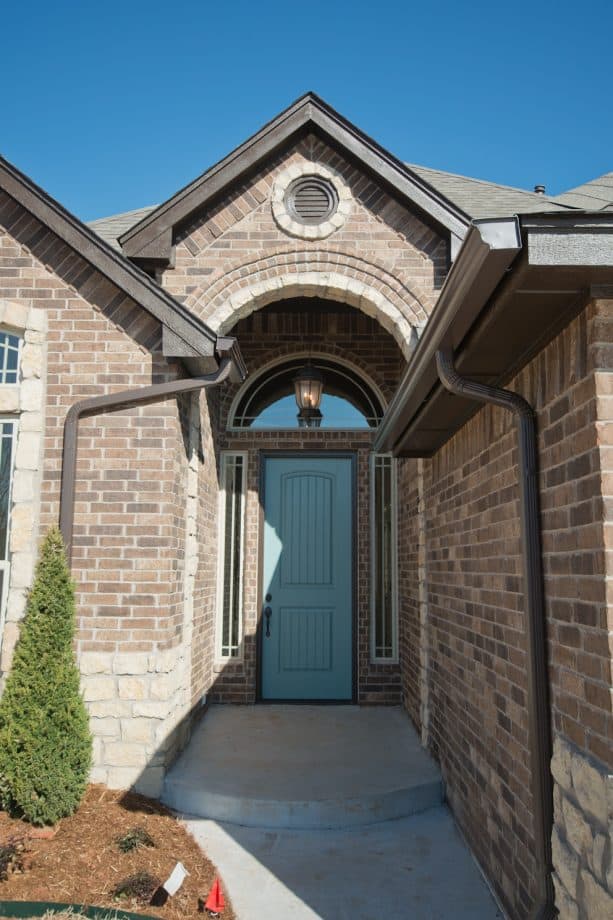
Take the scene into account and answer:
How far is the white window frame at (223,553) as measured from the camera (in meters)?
7.32

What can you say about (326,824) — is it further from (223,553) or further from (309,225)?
(309,225)

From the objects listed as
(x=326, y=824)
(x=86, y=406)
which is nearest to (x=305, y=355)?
(x=86, y=406)

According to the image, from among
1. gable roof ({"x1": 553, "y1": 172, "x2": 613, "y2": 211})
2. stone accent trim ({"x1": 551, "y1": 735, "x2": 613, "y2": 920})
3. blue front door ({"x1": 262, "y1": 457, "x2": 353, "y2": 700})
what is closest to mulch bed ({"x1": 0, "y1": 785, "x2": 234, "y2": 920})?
stone accent trim ({"x1": 551, "y1": 735, "x2": 613, "y2": 920})

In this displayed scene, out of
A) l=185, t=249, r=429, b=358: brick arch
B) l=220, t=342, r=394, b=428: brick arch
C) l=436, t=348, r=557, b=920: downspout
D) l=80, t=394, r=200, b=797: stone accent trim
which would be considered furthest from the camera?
l=220, t=342, r=394, b=428: brick arch

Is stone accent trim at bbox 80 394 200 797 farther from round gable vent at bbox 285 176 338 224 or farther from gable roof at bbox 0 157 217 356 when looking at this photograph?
round gable vent at bbox 285 176 338 224

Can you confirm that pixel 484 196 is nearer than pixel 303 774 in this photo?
No

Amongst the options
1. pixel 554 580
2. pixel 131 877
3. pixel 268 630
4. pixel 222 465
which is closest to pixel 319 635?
pixel 268 630

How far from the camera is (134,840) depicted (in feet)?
13.3

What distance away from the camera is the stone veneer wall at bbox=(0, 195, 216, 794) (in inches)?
192

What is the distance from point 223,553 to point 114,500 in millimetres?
2582

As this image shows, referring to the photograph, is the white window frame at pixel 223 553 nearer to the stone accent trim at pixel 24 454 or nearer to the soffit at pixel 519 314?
the stone accent trim at pixel 24 454

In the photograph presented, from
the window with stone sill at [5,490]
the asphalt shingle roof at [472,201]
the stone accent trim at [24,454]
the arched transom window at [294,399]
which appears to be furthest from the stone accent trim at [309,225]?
the window with stone sill at [5,490]

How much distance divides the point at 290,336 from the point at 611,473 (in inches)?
233

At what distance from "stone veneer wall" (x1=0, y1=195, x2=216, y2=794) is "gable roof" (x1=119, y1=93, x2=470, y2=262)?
1060mm
